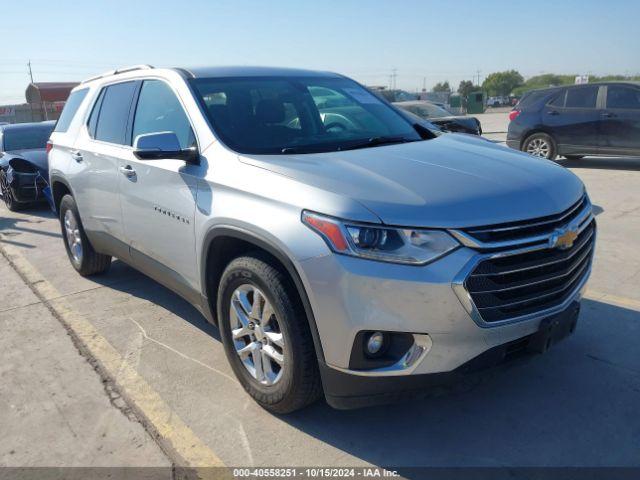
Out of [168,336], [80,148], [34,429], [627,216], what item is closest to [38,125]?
[80,148]

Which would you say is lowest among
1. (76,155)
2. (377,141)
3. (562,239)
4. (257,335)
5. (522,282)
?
→ (257,335)

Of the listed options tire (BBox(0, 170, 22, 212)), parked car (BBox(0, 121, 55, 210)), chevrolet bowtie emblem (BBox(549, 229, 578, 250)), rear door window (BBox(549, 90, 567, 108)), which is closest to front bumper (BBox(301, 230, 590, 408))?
chevrolet bowtie emblem (BBox(549, 229, 578, 250))

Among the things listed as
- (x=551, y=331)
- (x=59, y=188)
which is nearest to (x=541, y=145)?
(x=59, y=188)

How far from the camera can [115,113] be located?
462 cm

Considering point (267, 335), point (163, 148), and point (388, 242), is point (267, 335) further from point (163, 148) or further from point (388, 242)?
point (163, 148)

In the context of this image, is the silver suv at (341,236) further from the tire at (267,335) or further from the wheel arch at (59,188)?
the wheel arch at (59,188)

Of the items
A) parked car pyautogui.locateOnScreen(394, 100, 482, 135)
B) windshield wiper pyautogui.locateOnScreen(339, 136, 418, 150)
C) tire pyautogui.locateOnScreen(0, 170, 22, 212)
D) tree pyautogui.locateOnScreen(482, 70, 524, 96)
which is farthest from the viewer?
tree pyautogui.locateOnScreen(482, 70, 524, 96)

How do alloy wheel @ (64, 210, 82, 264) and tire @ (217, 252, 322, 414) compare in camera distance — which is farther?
alloy wheel @ (64, 210, 82, 264)

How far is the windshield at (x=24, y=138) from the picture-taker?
10711 mm

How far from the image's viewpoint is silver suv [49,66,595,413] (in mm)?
2436

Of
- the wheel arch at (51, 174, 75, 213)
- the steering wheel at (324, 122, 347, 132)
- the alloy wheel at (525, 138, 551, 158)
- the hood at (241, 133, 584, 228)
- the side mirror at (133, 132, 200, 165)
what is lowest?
the alloy wheel at (525, 138, 551, 158)

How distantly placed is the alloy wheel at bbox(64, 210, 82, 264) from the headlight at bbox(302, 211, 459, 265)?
12.5 ft

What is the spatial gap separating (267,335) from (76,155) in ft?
10.3

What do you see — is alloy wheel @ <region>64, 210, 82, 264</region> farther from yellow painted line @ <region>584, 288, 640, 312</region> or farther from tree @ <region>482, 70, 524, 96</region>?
tree @ <region>482, 70, 524, 96</region>
